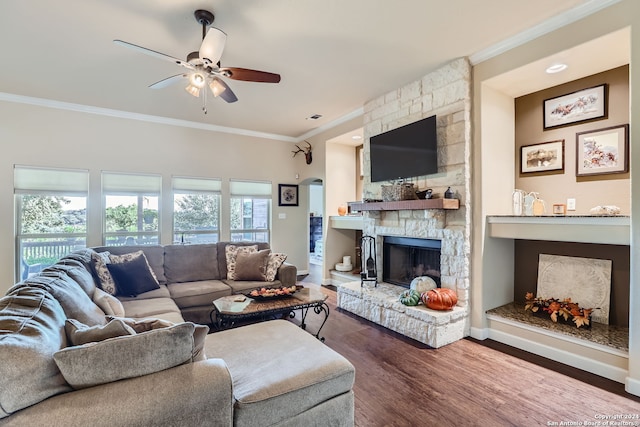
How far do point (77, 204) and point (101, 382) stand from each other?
14.8 feet

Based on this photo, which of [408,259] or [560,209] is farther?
[408,259]

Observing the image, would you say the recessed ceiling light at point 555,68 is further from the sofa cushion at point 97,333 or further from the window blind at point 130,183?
the window blind at point 130,183

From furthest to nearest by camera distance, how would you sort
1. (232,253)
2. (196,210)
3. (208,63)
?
(196,210) → (232,253) → (208,63)

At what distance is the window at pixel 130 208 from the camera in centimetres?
478

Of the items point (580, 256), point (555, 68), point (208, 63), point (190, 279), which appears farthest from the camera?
point (190, 279)

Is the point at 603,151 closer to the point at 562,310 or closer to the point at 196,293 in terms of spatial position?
the point at 562,310

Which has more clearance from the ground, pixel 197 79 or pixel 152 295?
pixel 197 79

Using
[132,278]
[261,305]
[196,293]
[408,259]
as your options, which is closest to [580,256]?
[408,259]

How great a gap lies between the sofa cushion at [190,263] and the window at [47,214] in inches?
69.5

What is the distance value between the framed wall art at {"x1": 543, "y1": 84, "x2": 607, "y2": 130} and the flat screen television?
1.17 m

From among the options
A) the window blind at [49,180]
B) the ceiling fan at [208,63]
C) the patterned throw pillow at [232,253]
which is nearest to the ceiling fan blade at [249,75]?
the ceiling fan at [208,63]

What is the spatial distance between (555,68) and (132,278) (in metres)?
4.68

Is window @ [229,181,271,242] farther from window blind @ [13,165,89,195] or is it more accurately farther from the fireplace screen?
the fireplace screen

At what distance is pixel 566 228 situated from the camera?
103 inches
